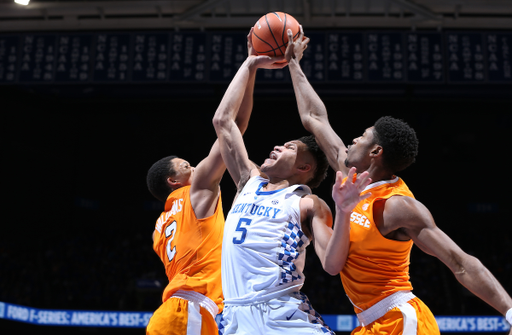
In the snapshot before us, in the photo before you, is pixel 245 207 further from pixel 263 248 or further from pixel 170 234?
pixel 170 234

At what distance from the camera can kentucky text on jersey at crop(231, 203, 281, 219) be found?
2539 mm

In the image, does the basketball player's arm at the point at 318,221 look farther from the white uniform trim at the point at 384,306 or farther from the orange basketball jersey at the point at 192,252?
the orange basketball jersey at the point at 192,252

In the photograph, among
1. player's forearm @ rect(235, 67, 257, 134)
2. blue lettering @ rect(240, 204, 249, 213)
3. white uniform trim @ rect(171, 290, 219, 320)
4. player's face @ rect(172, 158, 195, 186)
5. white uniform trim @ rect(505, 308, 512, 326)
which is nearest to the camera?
white uniform trim @ rect(505, 308, 512, 326)

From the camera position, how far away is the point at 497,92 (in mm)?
11414

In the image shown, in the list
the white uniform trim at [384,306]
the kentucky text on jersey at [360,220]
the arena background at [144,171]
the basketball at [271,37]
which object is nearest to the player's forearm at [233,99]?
the basketball at [271,37]

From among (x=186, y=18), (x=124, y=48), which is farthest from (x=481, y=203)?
(x=124, y=48)

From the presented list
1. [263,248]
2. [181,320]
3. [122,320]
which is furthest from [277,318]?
[122,320]

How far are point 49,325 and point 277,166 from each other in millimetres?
8921

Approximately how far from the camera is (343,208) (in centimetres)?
220

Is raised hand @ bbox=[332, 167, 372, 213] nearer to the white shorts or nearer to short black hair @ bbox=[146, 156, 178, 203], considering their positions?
the white shorts

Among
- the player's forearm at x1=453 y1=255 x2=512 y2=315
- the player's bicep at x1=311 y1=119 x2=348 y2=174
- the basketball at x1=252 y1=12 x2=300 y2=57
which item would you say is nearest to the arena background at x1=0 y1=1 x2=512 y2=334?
the basketball at x1=252 y1=12 x2=300 y2=57

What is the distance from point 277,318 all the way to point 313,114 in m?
1.34

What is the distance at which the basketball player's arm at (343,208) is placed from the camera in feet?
7.21

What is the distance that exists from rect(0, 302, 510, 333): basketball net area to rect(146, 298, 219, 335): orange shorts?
6.83m
